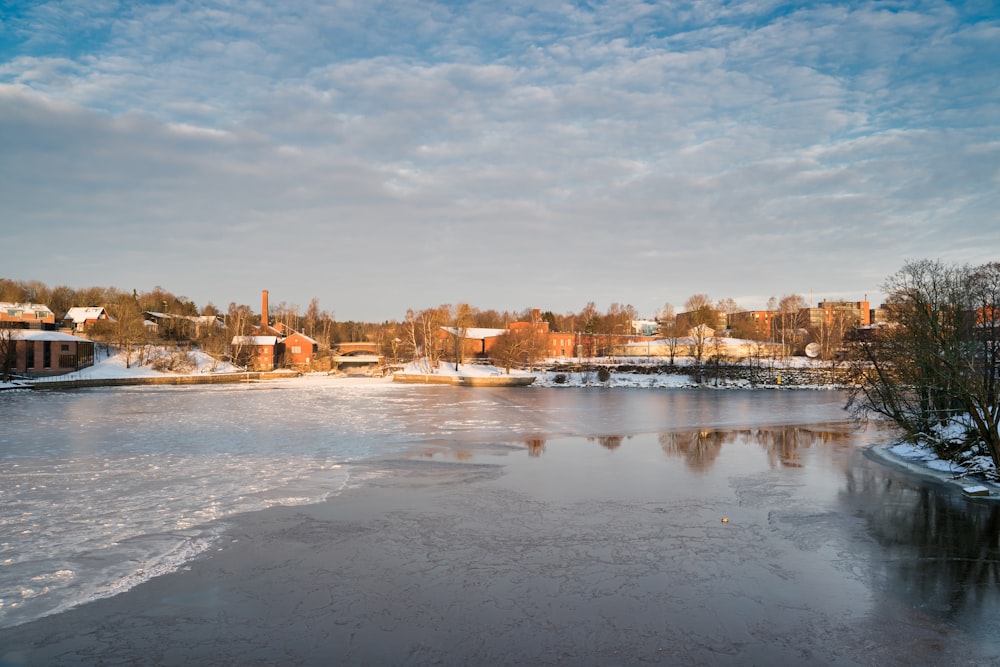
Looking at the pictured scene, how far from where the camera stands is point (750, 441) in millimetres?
18672

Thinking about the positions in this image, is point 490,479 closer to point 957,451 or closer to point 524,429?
point 524,429

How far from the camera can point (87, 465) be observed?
13.5m

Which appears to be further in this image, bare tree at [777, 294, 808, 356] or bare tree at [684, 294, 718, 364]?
bare tree at [777, 294, 808, 356]

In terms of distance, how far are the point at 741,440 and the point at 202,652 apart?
1654cm

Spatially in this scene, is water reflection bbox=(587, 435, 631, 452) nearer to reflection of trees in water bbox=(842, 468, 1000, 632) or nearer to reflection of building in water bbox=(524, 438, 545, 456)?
reflection of building in water bbox=(524, 438, 545, 456)

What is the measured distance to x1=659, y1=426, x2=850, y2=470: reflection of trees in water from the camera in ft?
50.6

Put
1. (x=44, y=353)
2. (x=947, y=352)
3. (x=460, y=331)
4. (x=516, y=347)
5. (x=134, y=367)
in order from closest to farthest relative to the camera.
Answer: (x=947, y=352) → (x=44, y=353) → (x=134, y=367) → (x=516, y=347) → (x=460, y=331)

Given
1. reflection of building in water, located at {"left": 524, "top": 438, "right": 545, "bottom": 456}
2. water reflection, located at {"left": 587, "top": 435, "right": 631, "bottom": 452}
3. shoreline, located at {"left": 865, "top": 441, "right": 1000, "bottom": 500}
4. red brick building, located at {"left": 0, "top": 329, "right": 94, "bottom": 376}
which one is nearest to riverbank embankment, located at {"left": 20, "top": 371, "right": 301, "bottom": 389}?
red brick building, located at {"left": 0, "top": 329, "right": 94, "bottom": 376}

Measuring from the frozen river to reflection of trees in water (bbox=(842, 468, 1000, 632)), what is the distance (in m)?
0.03

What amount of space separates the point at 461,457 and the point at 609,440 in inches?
208

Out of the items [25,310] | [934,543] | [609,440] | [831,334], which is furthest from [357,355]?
[934,543]

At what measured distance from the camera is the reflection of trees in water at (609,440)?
57.4ft

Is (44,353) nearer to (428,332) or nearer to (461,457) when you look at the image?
(428,332)

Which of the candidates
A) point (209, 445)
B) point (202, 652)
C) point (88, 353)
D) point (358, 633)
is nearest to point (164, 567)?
point (202, 652)
